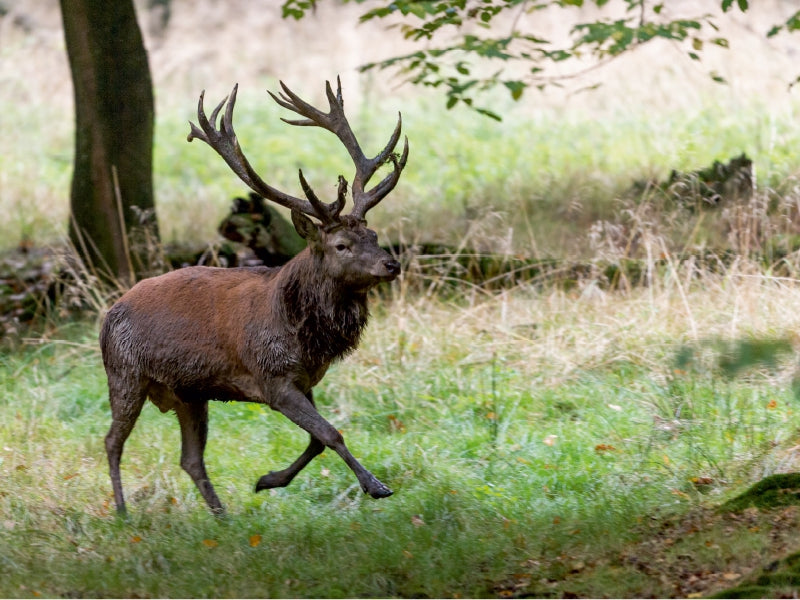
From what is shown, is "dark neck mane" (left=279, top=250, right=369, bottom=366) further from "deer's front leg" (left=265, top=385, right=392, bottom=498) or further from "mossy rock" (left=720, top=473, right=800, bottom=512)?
"mossy rock" (left=720, top=473, right=800, bottom=512)

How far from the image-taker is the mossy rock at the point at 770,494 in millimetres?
A: 5289

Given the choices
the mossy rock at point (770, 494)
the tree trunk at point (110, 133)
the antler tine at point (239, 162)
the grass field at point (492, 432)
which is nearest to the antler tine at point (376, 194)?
the antler tine at point (239, 162)

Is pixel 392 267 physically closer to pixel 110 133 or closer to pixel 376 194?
pixel 376 194

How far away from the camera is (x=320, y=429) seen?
5844 mm

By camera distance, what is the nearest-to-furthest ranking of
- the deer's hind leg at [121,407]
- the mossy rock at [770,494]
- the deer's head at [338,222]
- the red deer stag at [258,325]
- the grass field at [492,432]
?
the grass field at [492,432], the mossy rock at [770,494], the deer's head at [338,222], the red deer stag at [258,325], the deer's hind leg at [121,407]

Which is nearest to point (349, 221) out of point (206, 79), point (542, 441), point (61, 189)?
point (542, 441)

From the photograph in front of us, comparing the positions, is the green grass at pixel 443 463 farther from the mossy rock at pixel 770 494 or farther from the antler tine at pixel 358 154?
the antler tine at pixel 358 154

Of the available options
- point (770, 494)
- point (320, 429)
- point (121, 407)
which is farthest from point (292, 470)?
point (770, 494)

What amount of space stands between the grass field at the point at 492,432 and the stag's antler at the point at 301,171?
172 cm

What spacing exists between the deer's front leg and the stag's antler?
1008mm

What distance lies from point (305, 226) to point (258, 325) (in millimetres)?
639

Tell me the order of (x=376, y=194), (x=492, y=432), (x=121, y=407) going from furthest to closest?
(x=492, y=432) → (x=121, y=407) → (x=376, y=194)

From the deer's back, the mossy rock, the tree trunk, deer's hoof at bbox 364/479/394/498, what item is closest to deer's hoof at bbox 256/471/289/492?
the deer's back

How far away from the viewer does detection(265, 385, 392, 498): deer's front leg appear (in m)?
5.71
